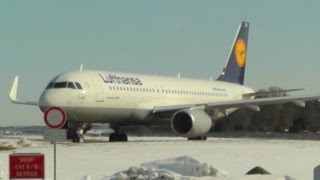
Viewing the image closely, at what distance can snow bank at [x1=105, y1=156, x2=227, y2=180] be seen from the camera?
10.8 metres

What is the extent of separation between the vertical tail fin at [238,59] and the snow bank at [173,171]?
95.6ft

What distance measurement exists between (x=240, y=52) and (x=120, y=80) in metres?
15.3

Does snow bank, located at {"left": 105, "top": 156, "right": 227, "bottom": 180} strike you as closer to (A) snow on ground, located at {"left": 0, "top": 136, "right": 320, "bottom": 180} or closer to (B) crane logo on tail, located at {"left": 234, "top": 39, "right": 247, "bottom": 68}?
(A) snow on ground, located at {"left": 0, "top": 136, "right": 320, "bottom": 180}

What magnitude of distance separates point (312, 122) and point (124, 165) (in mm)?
55984

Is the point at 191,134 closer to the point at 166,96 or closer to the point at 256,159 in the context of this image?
the point at 166,96

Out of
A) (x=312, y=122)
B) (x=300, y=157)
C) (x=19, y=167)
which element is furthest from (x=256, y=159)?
(x=312, y=122)

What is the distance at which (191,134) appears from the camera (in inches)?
1147

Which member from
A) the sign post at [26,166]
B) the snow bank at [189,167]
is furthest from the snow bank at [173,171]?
the sign post at [26,166]

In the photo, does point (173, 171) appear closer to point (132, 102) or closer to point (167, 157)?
point (167, 157)

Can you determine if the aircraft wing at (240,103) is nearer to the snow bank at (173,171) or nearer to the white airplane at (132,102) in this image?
the white airplane at (132,102)

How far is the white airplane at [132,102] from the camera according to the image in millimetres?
27469

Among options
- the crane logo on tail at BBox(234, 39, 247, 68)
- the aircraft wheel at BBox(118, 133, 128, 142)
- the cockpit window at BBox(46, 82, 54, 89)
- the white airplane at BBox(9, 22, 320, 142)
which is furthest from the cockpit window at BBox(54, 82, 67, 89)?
the crane logo on tail at BBox(234, 39, 247, 68)

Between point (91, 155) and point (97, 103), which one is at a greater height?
point (97, 103)

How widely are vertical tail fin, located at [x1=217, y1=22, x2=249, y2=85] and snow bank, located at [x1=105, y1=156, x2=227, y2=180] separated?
95.6 feet
